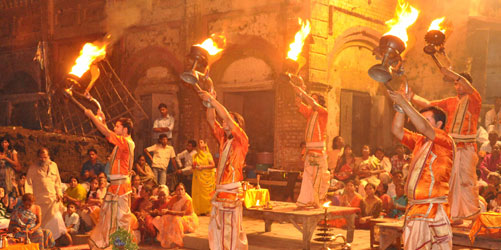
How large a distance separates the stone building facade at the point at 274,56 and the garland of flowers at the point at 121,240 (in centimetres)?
717

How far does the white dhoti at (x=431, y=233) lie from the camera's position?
5.65m

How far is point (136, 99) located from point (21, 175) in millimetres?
5594

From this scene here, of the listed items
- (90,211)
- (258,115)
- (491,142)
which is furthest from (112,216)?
(258,115)

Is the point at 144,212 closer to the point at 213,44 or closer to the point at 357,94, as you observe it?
the point at 213,44

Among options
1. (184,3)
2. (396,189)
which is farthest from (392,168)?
(184,3)

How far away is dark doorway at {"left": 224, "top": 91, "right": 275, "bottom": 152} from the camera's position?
671 inches

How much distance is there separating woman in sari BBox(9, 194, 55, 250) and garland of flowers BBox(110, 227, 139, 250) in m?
2.39

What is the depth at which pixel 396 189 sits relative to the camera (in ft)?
37.9

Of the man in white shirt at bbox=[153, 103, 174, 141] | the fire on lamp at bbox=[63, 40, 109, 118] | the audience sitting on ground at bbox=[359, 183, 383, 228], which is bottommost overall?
the audience sitting on ground at bbox=[359, 183, 383, 228]

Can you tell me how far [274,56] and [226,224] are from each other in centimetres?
828

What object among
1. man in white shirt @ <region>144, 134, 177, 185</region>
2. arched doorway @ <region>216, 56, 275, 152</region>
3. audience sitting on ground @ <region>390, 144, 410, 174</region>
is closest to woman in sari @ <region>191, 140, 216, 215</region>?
man in white shirt @ <region>144, 134, 177, 185</region>

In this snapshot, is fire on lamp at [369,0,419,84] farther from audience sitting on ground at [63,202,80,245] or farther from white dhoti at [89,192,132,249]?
audience sitting on ground at [63,202,80,245]

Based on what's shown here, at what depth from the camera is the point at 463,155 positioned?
8.24 meters

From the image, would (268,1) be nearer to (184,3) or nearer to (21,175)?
(184,3)
